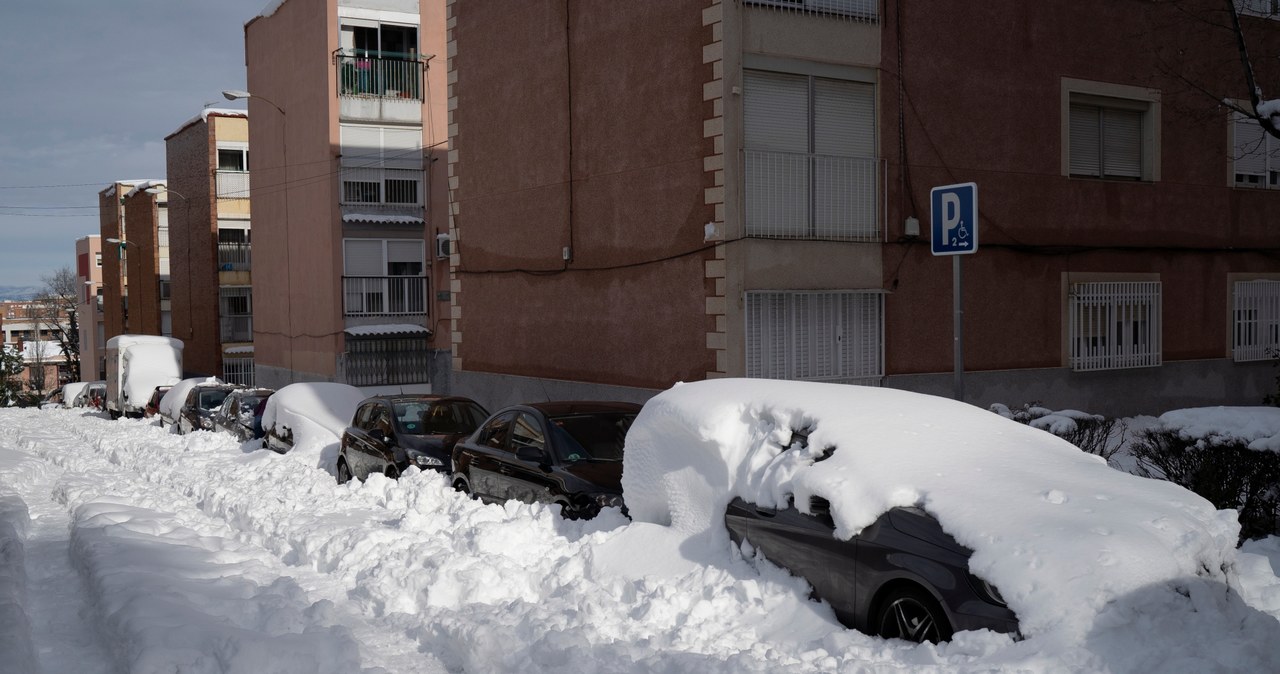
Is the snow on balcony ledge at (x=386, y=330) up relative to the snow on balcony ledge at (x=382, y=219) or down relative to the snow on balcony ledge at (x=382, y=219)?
down

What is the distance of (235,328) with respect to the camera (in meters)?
43.0

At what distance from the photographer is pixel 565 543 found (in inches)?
327

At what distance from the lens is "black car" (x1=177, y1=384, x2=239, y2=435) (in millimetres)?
22413

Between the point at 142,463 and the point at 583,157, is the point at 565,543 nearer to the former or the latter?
Answer: the point at 583,157

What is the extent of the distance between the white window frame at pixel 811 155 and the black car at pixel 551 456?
182 inches

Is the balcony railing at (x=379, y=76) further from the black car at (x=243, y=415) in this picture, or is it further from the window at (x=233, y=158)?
the window at (x=233, y=158)

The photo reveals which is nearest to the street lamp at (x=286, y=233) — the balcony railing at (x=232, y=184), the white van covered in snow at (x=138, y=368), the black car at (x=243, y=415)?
the white van covered in snow at (x=138, y=368)

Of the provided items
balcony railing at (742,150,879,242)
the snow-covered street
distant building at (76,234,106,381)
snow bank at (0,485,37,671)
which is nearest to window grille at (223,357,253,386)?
distant building at (76,234,106,381)

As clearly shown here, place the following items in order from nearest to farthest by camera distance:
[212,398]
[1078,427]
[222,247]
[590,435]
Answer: [590,435], [1078,427], [212,398], [222,247]

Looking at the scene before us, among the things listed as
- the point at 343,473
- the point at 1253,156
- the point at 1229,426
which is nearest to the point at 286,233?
the point at 343,473

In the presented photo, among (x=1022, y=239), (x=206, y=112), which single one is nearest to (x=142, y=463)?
(x=1022, y=239)

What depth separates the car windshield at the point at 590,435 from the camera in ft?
32.4

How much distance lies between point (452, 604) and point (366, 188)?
23240 mm

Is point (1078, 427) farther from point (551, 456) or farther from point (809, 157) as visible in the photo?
point (809, 157)
